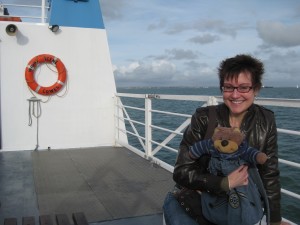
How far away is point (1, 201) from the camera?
346 centimetres

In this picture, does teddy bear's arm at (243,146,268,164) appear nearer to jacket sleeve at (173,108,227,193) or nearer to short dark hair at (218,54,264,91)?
jacket sleeve at (173,108,227,193)

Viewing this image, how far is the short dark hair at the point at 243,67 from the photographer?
1556mm

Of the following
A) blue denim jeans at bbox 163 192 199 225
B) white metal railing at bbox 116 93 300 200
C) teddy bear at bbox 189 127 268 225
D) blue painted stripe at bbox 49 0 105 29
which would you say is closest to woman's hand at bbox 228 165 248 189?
teddy bear at bbox 189 127 268 225

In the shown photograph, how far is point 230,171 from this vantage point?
4.65 feet

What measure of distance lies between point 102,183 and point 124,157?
147cm

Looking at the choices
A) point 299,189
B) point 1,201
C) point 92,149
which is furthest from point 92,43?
point 299,189

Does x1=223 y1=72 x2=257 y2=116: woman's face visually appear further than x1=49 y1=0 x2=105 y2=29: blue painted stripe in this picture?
No

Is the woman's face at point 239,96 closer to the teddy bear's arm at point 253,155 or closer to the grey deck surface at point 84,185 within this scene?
the teddy bear's arm at point 253,155

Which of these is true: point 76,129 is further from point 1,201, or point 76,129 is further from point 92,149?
point 1,201

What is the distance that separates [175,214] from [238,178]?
0.38 m

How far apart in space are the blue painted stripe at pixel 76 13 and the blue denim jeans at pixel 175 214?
5.52 meters

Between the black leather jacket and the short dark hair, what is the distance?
14cm

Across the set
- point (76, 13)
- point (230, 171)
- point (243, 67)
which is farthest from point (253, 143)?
point (76, 13)

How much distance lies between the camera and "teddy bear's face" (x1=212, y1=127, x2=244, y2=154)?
138 cm
